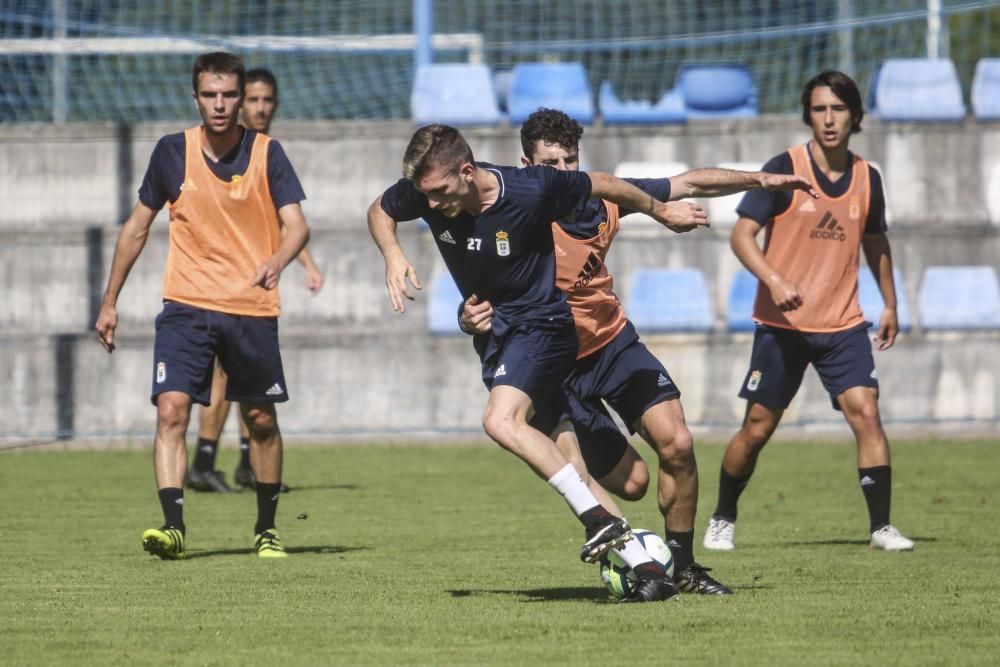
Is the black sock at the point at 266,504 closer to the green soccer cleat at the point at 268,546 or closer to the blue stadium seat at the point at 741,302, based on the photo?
the green soccer cleat at the point at 268,546

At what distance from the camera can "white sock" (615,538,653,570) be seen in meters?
6.32

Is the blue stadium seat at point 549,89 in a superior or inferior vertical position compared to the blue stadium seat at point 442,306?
superior

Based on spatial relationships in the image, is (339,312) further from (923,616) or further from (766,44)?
(923,616)

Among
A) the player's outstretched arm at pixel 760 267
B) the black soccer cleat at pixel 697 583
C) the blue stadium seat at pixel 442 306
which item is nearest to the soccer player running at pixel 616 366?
the black soccer cleat at pixel 697 583

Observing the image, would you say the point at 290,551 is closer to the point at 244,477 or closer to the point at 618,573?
the point at 618,573

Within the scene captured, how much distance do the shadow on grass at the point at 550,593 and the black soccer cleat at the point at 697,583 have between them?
0.31 metres

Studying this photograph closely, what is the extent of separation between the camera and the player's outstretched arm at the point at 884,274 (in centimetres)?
896

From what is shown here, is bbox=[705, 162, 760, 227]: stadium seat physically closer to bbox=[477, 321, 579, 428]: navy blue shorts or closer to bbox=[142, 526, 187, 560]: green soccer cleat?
bbox=[142, 526, 187, 560]: green soccer cleat

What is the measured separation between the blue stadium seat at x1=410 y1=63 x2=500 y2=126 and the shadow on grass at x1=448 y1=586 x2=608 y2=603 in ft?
34.3

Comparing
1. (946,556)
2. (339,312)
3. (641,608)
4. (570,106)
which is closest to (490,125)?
(570,106)

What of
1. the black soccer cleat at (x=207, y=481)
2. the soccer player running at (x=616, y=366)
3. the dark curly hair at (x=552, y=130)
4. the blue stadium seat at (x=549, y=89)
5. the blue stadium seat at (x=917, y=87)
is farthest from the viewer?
the blue stadium seat at (x=549, y=89)

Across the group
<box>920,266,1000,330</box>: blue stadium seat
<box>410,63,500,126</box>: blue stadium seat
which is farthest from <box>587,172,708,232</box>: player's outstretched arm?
<box>410,63,500,126</box>: blue stadium seat

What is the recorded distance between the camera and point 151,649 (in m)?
5.43

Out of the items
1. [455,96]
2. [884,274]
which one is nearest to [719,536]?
[884,274]
